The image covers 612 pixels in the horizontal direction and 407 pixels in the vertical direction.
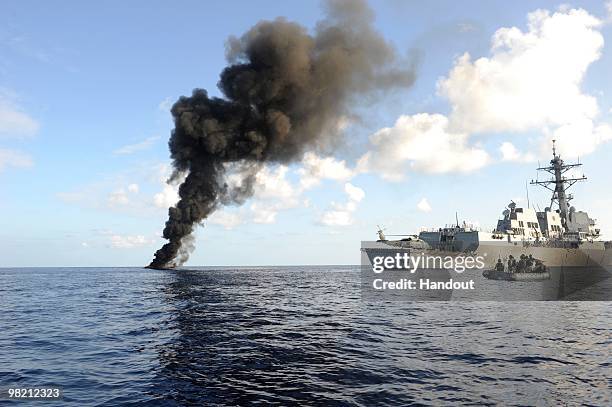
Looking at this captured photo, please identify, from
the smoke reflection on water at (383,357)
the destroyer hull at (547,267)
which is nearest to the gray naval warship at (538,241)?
the destroyer hull at (547,267)

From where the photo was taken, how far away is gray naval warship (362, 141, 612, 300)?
260 feet

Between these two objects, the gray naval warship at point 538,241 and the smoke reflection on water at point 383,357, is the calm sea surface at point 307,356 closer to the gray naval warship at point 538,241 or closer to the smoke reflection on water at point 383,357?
the smoke reflection on water at point 383,357

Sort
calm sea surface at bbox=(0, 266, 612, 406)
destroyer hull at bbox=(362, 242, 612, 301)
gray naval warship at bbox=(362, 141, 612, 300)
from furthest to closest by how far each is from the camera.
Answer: gray naval warship at bbox=(362, 141, 612, 300), destroyer hull at bbox=(362, 242, 612, 301), calm sea surface at bbox=(0, 266, 612, 406)

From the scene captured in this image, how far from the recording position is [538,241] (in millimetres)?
83500

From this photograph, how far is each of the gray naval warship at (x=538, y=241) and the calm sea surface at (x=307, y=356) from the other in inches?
1822

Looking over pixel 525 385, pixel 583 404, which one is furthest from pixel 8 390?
pixel 583 404

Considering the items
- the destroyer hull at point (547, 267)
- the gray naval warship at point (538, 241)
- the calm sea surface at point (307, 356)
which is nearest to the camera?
the calm sea surface at point (307, 356)

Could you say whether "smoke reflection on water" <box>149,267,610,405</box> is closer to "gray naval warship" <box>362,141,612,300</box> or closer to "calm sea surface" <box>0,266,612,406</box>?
"calm sea surface" <box>0,266,612,406</box>

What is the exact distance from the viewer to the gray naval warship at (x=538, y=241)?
79.2 m

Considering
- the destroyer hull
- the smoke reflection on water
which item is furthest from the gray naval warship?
the smoke reflection on water

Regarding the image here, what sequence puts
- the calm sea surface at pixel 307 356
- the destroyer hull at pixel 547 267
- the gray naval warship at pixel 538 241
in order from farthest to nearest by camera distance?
1. the gray naval warship at pixel 538 241
2. the destroyer hull at pixel 547 267
3. the calm sea surface at pixel 307 356

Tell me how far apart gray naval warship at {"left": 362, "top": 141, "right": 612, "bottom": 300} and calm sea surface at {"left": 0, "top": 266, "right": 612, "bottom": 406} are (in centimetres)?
4627

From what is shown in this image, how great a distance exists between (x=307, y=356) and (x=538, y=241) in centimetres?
8287

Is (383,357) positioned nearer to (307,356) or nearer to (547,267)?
(307,356)
